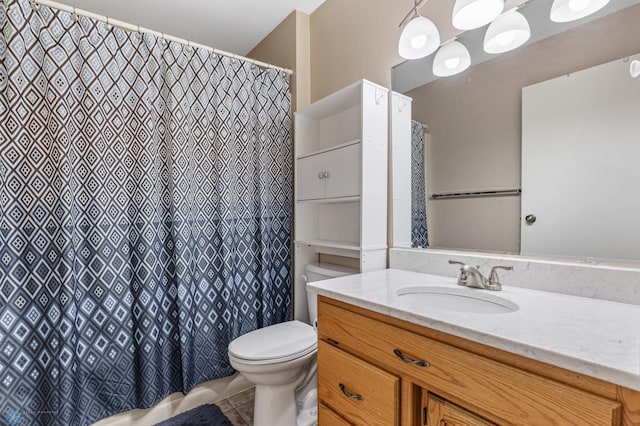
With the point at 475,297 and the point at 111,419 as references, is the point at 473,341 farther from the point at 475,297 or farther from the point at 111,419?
the point at 111,419

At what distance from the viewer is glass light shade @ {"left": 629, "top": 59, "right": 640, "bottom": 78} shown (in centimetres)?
91

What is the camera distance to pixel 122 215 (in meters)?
1.49

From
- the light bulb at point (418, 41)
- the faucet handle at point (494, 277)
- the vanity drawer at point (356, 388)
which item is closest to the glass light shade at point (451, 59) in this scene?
the light bulb at point (418, 41)

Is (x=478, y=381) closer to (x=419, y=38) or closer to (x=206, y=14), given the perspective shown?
(x=419, y=38)

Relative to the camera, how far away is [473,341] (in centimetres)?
73

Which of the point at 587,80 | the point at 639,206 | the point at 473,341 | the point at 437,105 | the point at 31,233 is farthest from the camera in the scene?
the point at 437,105

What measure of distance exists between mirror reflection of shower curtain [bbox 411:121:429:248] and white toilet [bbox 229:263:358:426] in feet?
2.35

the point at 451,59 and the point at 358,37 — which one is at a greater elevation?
the point at 358,37

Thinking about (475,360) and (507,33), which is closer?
(475,360)

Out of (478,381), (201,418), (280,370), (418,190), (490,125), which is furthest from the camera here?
(201,418)

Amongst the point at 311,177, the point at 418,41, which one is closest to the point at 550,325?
the point at 418,41

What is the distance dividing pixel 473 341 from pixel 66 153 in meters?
1.71

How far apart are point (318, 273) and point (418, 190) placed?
752mm

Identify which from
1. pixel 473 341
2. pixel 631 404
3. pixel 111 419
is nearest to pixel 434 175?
pixel 473 341
